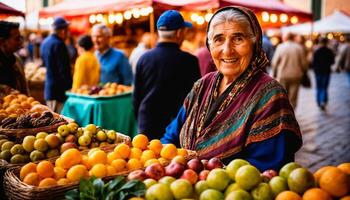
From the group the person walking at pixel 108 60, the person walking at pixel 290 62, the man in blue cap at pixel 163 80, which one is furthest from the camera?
the person walking at pixel 290 62

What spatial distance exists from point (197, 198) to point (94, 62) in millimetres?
5397

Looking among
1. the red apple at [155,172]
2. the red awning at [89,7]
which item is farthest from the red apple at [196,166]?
the red awning at [89,7]

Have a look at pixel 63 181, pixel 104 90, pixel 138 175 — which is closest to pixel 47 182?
pixel 63 181

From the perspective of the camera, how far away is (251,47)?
2.56m

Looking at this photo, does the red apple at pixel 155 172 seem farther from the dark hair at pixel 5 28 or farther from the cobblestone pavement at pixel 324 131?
the cobblestone pavement at pixel 324 131

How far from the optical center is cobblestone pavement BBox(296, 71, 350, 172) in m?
6.66

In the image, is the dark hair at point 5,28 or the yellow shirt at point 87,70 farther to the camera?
the yellow shirt at point 87,70

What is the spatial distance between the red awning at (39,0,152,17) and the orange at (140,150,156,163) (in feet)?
12.3

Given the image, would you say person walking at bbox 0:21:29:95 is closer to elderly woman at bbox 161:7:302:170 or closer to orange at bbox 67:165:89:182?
elderly woman at bbox 161:7:302:170

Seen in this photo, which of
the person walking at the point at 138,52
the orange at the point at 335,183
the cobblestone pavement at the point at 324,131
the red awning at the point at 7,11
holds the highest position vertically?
the red awning at the point at 7,11

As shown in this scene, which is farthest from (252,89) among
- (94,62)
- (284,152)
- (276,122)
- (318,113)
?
(318,113)

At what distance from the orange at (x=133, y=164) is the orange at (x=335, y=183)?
100 centimetres

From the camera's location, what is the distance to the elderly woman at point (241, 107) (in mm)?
2359

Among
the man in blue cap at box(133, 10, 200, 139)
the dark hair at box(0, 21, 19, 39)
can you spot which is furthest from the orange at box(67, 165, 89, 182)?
the dark hair at box(0, 21, 19, 39)
